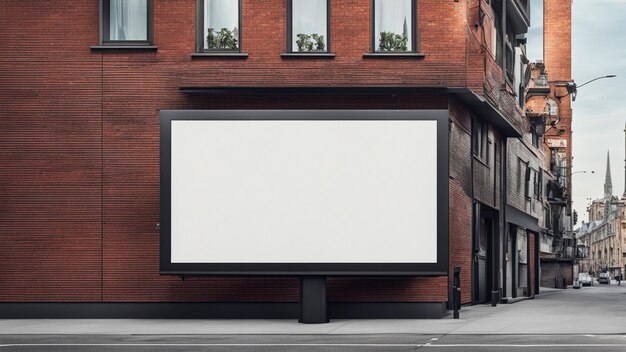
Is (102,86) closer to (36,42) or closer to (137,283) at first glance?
(36,42)

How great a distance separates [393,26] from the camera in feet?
90.3

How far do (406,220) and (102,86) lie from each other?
881 cm

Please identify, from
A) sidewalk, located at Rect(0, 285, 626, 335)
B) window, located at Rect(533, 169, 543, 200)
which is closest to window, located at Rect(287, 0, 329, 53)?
sidewalk, located at Rect(0, 285, 626, 335)

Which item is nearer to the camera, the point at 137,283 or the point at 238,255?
the point at 238,255

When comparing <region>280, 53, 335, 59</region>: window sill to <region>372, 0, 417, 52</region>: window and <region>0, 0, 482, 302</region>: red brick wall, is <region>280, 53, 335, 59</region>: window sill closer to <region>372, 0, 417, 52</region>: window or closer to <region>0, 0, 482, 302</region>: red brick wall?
<region>0, 0, 482, 302</region>: red brick wall

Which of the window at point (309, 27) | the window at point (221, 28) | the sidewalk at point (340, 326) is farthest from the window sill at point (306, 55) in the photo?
the sidewalk at point (340, 326)

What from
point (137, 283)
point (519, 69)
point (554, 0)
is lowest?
point (137, 283)

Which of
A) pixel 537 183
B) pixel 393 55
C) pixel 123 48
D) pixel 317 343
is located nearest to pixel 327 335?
pixel 317 343

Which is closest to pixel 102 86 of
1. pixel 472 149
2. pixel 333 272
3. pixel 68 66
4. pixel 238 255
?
pixel 68 66

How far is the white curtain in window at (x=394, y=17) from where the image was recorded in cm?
2752

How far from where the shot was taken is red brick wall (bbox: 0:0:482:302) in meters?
27.1

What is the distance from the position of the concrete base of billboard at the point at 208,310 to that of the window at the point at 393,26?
6756 mm

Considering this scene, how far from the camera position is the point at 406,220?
24797 mm

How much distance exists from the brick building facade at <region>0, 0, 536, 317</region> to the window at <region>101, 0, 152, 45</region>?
5.9 inches
